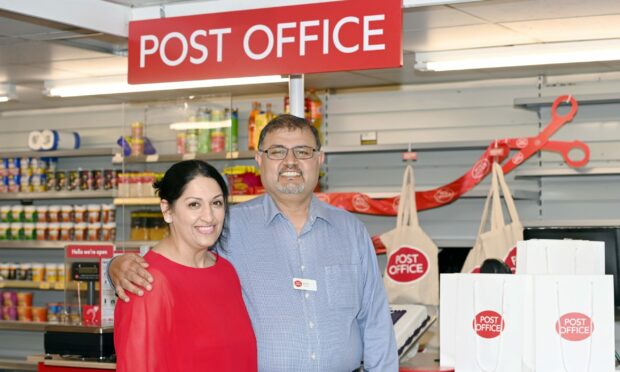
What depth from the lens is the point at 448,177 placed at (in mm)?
7730

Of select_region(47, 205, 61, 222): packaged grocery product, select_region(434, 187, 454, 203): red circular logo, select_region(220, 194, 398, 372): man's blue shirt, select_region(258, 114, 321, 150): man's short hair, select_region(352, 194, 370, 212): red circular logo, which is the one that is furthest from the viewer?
select_region(47, 205, 61, 222): packaged grocery product

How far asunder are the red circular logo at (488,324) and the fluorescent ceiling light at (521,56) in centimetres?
283

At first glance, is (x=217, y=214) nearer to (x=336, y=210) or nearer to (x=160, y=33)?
(x=336, y=210)

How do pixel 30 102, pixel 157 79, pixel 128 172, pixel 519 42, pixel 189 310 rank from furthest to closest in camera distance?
pixel 30 102, pixel 128 172, pixel 519 42, pixel 157 79, pixel 189 310

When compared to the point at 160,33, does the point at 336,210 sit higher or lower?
lower

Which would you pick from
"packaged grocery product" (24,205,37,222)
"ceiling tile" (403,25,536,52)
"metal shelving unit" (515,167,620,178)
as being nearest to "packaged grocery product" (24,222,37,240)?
"packaged grocery product" (24,205,37,222)

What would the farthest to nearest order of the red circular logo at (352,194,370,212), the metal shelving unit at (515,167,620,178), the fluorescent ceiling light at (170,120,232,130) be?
1. the red circular logo at (352,194,370,212)
2. the fluorescent ceiling light at (170,120,232,130)
3. the metal shelving unit at (515,167,620,178)

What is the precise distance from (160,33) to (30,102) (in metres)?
4.53

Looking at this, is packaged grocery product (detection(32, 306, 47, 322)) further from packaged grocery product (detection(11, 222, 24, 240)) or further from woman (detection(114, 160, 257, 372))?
woman (detection(114, 160, 257, 372))

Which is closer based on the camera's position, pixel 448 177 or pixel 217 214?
pixel 217 214

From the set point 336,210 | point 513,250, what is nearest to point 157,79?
point 336,210

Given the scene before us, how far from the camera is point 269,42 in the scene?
16.1ft

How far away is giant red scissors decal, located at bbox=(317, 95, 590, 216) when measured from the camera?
6.95 metres

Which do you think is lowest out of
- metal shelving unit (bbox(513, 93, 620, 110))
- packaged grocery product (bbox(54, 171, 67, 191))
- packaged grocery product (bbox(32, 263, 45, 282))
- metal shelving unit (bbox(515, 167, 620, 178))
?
packaged grocery product (bbox(32, 263, 45, 282))
